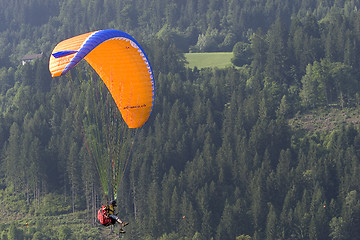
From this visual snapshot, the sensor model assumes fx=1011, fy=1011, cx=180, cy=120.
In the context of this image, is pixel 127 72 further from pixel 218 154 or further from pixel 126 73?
pixel 218 154

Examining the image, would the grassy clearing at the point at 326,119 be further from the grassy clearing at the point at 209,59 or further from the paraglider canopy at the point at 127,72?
the paraglider canopy at the point at 127,72

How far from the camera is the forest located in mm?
111750

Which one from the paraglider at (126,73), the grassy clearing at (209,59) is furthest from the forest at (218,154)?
the paraglider at (126,73)

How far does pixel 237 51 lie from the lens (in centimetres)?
17200

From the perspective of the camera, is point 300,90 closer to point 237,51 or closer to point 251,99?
point 251,99

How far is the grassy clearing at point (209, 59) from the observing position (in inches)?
6850

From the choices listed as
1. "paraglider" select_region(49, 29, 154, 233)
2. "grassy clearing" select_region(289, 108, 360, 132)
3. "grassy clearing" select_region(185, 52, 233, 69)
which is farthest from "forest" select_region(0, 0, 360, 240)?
"paraglider" select_region(49, 29, 154, 233)

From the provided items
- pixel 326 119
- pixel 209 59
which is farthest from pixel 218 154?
pixel 209 59

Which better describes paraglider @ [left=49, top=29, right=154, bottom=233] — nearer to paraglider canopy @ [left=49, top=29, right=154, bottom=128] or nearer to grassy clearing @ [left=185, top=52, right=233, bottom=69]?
paraglider canopy @ [left=49, top=29, right=154, bottom=128]

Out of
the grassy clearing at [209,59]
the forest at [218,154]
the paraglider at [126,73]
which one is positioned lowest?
the forest at [218,154]

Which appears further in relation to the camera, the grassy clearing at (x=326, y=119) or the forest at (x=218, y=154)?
the grassy clearing at (x=326, y=119)

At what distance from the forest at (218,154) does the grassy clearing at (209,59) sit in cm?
979

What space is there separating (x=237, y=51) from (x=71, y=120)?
42.5m

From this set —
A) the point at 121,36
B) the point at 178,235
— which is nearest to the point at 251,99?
the point at 178,235
